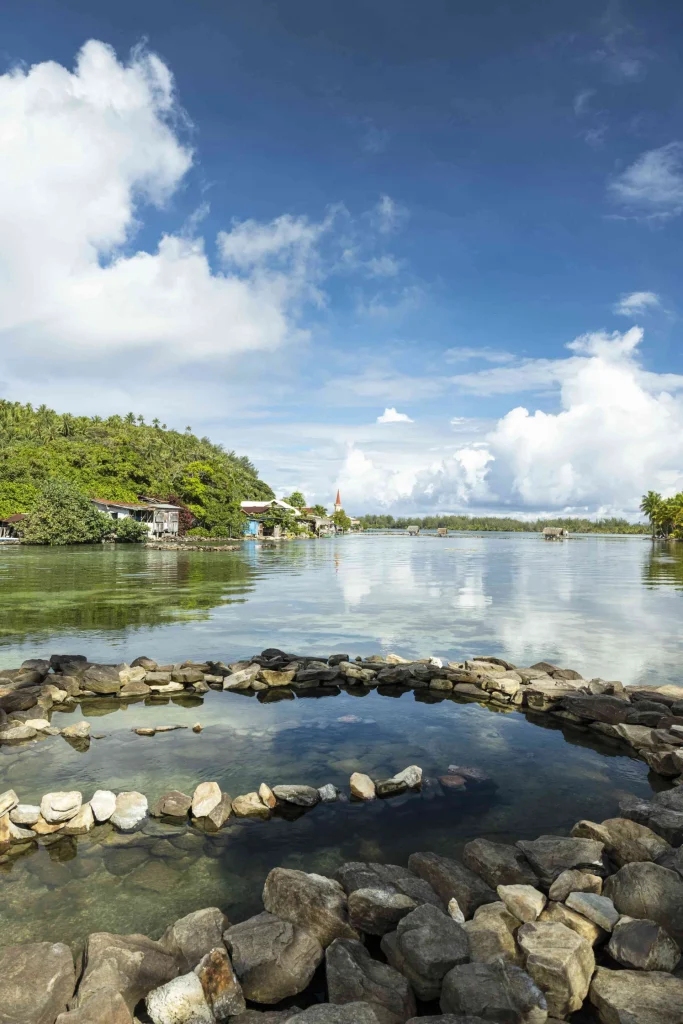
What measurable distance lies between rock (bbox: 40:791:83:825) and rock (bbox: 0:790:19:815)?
0.80 feet

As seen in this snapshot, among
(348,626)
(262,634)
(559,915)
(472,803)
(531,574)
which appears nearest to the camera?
(559,915)

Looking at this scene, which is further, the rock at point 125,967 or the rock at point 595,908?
the rock at point 595,908

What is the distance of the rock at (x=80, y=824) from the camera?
17.1 ft

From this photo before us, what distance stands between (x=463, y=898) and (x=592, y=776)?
3333 mm

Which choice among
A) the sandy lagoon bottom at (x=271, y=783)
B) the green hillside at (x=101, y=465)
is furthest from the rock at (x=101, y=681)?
the green hillside at (x=101, y=465)

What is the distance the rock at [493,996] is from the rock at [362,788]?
2670 millimetres

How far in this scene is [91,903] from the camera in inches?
171

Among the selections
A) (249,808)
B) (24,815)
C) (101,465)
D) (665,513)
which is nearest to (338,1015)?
(249,808)

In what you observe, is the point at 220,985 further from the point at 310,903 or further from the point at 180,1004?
the point at 310,903

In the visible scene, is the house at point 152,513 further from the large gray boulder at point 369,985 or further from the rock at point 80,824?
the large gray boulder at point 369,985

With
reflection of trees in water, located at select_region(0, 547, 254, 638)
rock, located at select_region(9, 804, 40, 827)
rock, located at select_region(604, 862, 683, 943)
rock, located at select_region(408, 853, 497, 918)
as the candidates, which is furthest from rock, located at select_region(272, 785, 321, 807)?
reflection of trees in water, located at select_region(0, 547, 254, 638)

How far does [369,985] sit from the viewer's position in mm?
3324

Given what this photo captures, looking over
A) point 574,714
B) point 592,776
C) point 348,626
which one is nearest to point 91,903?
point 592,776

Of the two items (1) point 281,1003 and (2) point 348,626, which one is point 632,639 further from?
(1) point 281,1003
